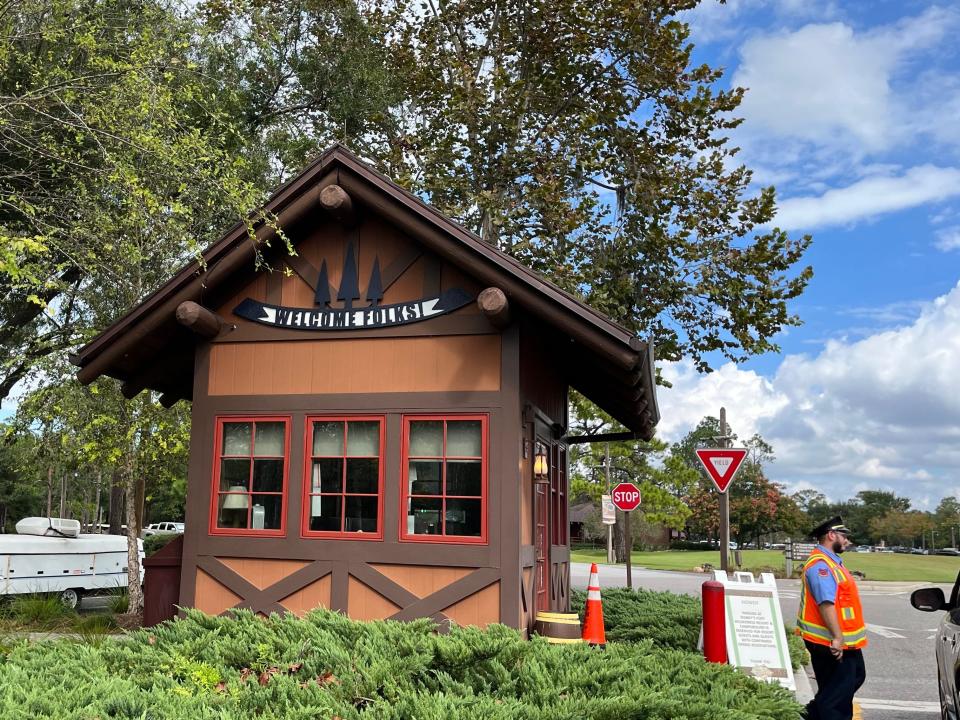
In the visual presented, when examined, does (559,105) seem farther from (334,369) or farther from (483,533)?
(483,533)

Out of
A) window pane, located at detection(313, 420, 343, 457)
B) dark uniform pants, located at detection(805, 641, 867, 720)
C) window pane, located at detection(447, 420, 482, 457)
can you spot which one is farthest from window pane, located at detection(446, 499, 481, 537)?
dark uniform pants, located at detection(805, 641, 867, 720)

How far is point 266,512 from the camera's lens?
32.6 ft

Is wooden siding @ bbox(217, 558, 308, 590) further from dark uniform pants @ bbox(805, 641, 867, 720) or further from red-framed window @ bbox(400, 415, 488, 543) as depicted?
dark uniform pants @ bbox(805, 641, 867, 720)

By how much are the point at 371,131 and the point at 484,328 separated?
13.9 meters

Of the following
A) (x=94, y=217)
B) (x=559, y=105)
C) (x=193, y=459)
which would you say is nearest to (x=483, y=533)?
(x=193, y=459)

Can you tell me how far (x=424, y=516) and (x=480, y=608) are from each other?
115cm

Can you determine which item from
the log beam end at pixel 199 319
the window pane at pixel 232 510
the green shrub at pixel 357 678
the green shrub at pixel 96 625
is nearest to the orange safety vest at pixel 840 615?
the green shrub at pixel 357 678

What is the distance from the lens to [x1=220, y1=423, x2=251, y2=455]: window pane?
33.4 feet

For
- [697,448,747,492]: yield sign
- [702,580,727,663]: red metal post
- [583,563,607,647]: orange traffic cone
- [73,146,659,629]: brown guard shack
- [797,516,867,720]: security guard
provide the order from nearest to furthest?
[797,516,867,720]: security guard < [702,580,727,663]: red metal post < [73,146,659,629]: brown guard shack < [583,563,607,647]: orange traffic cone < [697,448,747,492]: yield sign

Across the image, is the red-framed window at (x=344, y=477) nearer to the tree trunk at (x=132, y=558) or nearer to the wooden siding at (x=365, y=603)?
the wooden siding at (x=365, y=603)

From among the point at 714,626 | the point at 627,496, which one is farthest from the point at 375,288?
the point at 627,496

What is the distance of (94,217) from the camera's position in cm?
1282

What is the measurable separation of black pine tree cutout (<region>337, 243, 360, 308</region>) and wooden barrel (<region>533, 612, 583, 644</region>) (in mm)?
4227

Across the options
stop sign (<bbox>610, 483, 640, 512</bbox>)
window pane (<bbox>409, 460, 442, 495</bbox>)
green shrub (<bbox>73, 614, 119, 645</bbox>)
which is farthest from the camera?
stop sign (<bbox>610, 483, 640, 512</bbox>)
